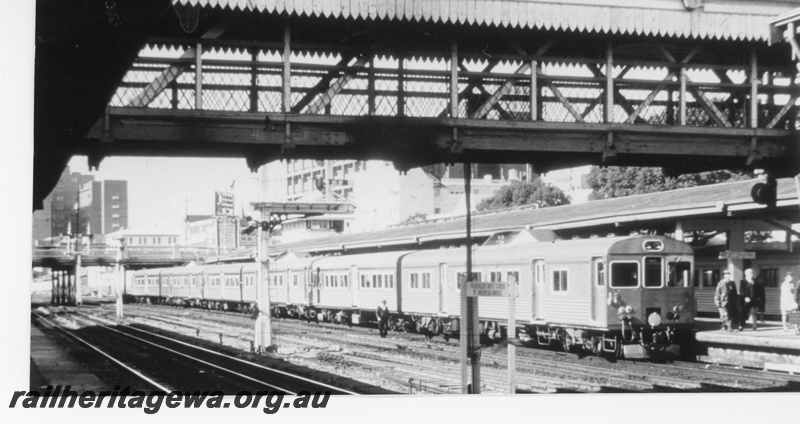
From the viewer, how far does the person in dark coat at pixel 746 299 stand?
38.9 ft

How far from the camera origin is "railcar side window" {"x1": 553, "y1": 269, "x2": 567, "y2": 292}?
12500 millimetres

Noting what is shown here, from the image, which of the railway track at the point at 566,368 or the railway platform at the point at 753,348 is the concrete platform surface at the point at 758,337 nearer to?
the railway platform at the point at 753,348

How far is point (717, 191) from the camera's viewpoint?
12312 mm

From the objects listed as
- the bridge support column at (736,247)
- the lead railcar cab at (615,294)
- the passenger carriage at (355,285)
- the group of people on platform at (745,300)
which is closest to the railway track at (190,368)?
the passenger carriage at (355,285)

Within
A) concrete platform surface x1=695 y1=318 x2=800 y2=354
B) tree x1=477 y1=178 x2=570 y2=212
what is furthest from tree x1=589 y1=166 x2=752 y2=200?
concrete platform surface x1=695 y1=318 x2=800 y2=354

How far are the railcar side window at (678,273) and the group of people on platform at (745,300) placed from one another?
1.68 feet

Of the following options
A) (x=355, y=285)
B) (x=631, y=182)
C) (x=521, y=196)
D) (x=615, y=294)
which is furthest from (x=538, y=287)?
(x=355, y=285)

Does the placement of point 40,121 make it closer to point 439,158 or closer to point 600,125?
point 439,158

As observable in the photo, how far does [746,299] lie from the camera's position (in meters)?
12.8

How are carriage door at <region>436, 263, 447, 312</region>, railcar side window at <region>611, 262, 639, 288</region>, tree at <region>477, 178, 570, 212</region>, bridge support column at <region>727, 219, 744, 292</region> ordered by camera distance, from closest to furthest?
tree at <region>477, 178, 570, 212</region>, railcar side window at <region>611, 262, 639, 288</region>, bridge support column at <region>727, 219, 744, 292</region>, carriage door at <region>436, 263, 447, 312</region>

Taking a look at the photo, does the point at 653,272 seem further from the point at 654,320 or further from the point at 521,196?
the point at 521,196

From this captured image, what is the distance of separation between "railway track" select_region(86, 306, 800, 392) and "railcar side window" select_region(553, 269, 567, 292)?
939mm

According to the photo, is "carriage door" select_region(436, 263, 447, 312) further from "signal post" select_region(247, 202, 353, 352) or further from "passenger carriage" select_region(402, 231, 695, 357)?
"signal post" select_region(247, 202, 353, 352)

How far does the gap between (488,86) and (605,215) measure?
190 inches
